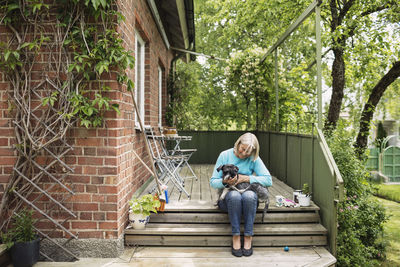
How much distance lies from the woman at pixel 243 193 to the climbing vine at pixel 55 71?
4.74 ft

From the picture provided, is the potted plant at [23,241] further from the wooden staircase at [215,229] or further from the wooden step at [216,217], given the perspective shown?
the wooden step at [216,217]

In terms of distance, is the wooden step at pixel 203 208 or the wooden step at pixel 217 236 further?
the wooden step at pixel 203 208

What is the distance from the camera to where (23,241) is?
3.00 metres

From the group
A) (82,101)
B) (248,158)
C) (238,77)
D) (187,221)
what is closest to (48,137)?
(82,101)

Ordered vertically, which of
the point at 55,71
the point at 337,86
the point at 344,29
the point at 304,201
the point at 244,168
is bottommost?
the point at 304,201

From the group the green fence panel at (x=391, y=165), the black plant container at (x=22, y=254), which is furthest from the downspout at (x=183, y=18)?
the green fence panel at (x=391, y=165)

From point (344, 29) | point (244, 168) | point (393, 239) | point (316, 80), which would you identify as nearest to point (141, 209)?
point (244, 168)

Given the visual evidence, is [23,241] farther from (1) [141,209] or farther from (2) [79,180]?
(1) [141,209]

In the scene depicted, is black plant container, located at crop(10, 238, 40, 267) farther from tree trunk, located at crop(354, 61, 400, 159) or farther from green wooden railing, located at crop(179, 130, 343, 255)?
tree trunk, located at crop(354, 61, 400, 159)

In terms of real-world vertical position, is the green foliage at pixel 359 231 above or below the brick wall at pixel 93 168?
below

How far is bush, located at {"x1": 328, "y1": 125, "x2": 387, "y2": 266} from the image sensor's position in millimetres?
3697

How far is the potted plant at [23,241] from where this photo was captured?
9.77 feet

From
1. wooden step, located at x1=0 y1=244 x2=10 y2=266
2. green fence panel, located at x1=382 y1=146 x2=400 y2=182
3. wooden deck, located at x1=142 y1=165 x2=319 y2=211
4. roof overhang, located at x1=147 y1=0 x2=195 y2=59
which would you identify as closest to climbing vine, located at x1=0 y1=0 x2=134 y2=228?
wooden step, located at x1=0 y1=244 x2=10 y2=266

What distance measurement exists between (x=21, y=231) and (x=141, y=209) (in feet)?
3.72
